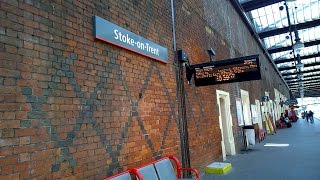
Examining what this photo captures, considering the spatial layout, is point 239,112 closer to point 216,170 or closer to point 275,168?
point 275,168

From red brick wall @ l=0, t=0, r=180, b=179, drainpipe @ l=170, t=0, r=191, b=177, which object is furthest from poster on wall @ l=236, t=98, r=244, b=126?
red brick wall @ l=0, t=0, r=180, b=179

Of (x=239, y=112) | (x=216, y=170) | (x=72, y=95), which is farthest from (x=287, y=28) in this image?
(x=72, y=95)

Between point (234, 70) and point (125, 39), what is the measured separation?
265 centimetres

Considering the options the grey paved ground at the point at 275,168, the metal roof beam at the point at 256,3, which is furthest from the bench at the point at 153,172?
the metal roof beam at the point at 256,3

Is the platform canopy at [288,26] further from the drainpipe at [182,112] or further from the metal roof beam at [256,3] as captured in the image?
the drainpipe at [182,112]

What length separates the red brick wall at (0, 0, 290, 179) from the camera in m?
2.63

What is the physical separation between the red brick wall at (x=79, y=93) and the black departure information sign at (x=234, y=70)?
0.90 metres

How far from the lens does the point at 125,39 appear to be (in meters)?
4.25

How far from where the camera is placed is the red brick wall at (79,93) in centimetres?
263

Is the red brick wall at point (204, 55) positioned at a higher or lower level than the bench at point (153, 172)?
higher

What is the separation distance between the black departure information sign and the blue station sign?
1.27 meters

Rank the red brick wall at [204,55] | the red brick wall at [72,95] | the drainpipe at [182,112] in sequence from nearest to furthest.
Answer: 1. the red brick wall at [72,95]
2. the drainpipe at [182,112]
3. the red brick wall at [204,55]

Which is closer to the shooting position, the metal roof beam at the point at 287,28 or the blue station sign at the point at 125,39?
the blue station sign at the point at 125,39

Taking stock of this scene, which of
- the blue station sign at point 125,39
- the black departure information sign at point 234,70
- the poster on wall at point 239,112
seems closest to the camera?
the blue station sign at point 125,39
